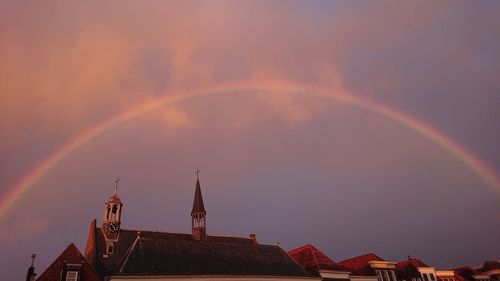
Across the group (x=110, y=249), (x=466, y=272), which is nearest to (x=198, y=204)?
(x=110, y=249)

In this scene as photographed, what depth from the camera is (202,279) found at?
52312mm

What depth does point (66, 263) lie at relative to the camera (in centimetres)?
4472

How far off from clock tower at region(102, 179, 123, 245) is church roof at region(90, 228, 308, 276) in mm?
808

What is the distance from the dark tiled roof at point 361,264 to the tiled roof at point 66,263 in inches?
1672

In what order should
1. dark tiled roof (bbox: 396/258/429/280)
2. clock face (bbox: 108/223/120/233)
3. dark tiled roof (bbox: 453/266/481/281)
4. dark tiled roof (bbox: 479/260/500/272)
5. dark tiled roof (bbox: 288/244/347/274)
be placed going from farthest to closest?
dark tiled roof (bbox: 479/260/500/272) → dark tiled roof (bbox: 453/266/481/281) → dark tiled roof (bbox: 396/258/429/280) → dark tiled roof (bbox: 288/244/347/274) → clock face (bbox: 108/223/120/233)

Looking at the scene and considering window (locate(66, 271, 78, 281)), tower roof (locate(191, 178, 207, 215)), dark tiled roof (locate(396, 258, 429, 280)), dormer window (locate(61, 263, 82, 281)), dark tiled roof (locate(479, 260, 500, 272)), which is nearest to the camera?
dormer window (locate(61, 263, 82, 281))

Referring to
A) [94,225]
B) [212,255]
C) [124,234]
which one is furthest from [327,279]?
[94,225]

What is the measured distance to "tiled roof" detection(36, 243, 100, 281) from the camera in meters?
43.8

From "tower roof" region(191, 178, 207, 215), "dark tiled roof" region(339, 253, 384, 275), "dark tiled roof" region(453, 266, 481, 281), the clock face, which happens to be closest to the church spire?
"tower roof" region(191, 178, 207, 215)

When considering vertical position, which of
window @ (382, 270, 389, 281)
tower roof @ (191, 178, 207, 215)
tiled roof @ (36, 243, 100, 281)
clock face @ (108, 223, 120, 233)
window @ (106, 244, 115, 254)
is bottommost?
window @ (382, 270, 389, 281)

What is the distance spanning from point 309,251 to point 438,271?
3538cm

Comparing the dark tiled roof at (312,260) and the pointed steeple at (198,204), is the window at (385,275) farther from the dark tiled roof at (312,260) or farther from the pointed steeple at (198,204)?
the pointed steeple at (198,204)

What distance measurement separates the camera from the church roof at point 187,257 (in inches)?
1988

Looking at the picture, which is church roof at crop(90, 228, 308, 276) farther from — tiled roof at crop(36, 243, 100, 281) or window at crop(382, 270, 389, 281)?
window at crop(382, 270, 389, 281)
